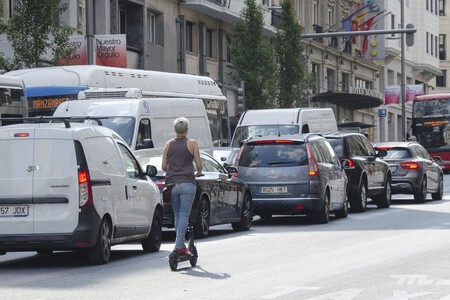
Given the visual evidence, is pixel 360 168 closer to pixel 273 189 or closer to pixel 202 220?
pixel 273 189

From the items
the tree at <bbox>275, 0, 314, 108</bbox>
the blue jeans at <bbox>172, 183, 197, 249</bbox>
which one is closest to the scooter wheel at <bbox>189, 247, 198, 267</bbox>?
the blue jeans at <bbox>172, 183, 197, 249</bbox>

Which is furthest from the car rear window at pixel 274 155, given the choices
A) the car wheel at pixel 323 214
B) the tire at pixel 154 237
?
the tire at pixel 154 237

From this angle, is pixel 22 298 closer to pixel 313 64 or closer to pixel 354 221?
pixel 354 221

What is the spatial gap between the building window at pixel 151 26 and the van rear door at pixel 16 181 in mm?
31704

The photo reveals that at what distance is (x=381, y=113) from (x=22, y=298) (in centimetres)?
6344

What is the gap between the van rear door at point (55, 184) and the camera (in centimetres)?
1591

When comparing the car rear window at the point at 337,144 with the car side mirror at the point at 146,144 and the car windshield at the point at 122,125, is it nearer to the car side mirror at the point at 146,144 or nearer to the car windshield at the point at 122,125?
the car side mirror at the point at 146,144

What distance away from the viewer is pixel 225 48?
55.9m

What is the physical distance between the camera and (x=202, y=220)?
68.3 feet

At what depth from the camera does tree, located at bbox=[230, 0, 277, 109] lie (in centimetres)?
5141

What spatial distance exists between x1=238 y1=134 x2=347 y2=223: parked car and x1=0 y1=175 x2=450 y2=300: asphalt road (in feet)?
5.76

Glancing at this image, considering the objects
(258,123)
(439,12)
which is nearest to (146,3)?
(258,123)

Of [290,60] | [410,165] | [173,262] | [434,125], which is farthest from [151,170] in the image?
[434,125]

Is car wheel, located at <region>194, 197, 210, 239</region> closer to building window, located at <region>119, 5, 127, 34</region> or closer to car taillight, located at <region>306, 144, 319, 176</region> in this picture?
car taillight, located at <region>306, 144, 319, 176</region>
